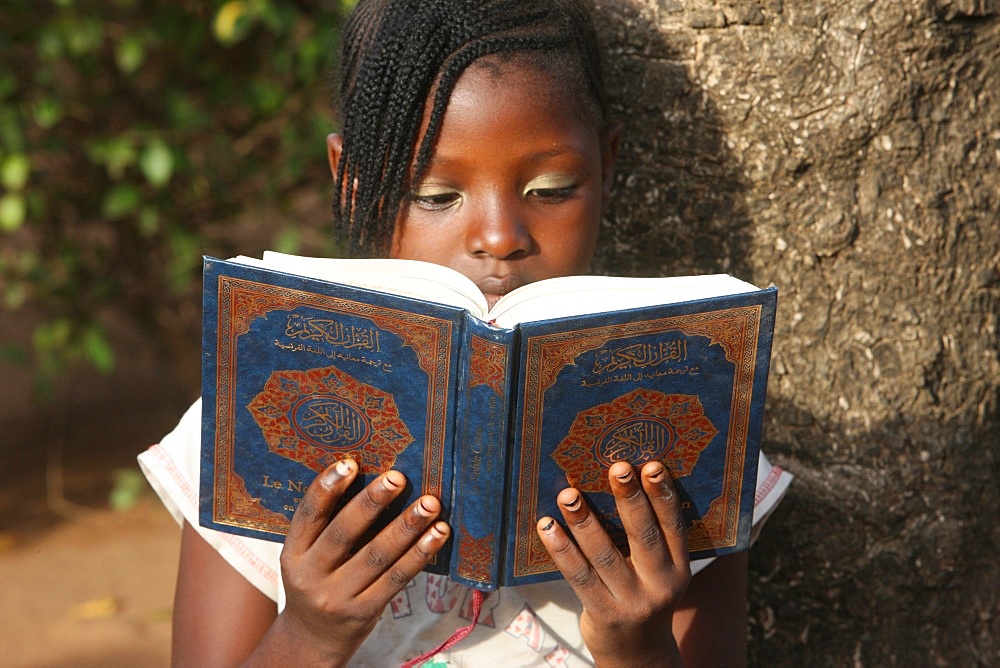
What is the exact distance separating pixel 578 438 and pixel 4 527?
10.6 ft

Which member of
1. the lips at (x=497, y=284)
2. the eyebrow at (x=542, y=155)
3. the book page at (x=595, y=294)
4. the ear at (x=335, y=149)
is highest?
the eyebrow at (x=542, y=155)

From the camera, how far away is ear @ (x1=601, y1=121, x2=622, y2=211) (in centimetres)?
191

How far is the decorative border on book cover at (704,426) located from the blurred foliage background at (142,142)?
2.10 m

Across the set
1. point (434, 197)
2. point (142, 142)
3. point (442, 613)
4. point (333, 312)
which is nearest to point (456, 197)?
point (434, 197)

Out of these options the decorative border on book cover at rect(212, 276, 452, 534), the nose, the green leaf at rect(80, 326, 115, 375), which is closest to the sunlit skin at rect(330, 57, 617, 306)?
the nose

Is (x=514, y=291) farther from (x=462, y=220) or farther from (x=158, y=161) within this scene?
(x=158, y=161)

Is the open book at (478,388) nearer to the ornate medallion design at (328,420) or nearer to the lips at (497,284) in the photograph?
the ornate medallion design at (328,420)

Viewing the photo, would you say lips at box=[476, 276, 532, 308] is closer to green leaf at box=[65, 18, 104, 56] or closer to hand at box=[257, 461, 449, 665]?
hand at box=[257, 461, 449, 665]

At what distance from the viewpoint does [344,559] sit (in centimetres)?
143

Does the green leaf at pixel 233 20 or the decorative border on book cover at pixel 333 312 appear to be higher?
the green leaf at pixel 233 20

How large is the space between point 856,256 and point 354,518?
1.10 m

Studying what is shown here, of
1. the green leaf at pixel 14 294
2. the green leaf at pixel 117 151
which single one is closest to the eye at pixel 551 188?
the green leaf at pixel 117 151

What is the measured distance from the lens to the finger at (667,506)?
138 centimetres

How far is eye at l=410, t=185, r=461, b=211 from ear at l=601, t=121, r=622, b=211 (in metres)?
0.33
